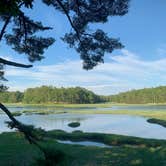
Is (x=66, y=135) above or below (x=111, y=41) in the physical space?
below

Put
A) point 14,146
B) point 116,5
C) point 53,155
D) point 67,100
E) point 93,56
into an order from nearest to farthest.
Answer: point 53,155
point 116,5
point 93,56
point 14,146
point 67,100

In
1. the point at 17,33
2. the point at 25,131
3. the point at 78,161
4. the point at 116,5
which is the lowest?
the point at 78,161

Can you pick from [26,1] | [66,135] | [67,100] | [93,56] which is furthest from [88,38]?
[67,100]

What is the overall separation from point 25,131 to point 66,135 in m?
30.2

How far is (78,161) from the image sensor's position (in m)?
20.9

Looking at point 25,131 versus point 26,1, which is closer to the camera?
point 26,1

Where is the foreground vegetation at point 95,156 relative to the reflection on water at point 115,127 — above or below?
below

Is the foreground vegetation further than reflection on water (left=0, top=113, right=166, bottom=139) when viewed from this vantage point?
No

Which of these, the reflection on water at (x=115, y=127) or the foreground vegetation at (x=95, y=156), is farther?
the reflection on water at (x=115, y=127)

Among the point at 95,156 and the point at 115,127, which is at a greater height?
the point at 115,127

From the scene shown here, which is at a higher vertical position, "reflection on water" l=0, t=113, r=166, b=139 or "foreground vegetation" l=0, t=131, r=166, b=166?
"reflection on water" l=0, t=113, r=166, b=139

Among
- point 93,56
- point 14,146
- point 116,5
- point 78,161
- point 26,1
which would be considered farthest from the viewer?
point 14,146

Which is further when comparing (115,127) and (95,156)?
(115,127)

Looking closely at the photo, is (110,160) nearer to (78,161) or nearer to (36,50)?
(78,161)
